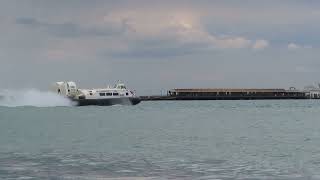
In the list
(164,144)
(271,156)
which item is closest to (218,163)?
(271,156)

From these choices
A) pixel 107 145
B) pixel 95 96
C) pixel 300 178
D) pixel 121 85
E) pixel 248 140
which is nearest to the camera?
pixel 300 178

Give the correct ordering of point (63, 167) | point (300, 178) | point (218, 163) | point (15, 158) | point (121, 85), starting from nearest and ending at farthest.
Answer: point (300, 178), point (63, 167), point (218, 163), point (15, 158), point (121, 85)

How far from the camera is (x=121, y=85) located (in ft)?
448

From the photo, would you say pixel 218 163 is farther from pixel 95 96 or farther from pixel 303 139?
pixel 95 96

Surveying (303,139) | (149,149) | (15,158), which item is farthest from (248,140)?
(15,158)

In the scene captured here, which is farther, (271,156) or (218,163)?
(271,156)

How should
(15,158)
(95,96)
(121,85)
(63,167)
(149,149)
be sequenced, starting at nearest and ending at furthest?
(63,167), (15,158), (149,149), (95,96), (121,85)

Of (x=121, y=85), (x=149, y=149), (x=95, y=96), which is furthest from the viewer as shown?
(x=121, y=85)

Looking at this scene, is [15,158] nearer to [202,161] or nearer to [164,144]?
[202,161]

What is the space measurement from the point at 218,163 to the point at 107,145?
1204 cm

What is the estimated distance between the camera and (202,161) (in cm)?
2794

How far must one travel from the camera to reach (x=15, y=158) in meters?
29.6

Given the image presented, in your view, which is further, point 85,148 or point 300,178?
point 85,148

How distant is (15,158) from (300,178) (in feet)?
43.6
